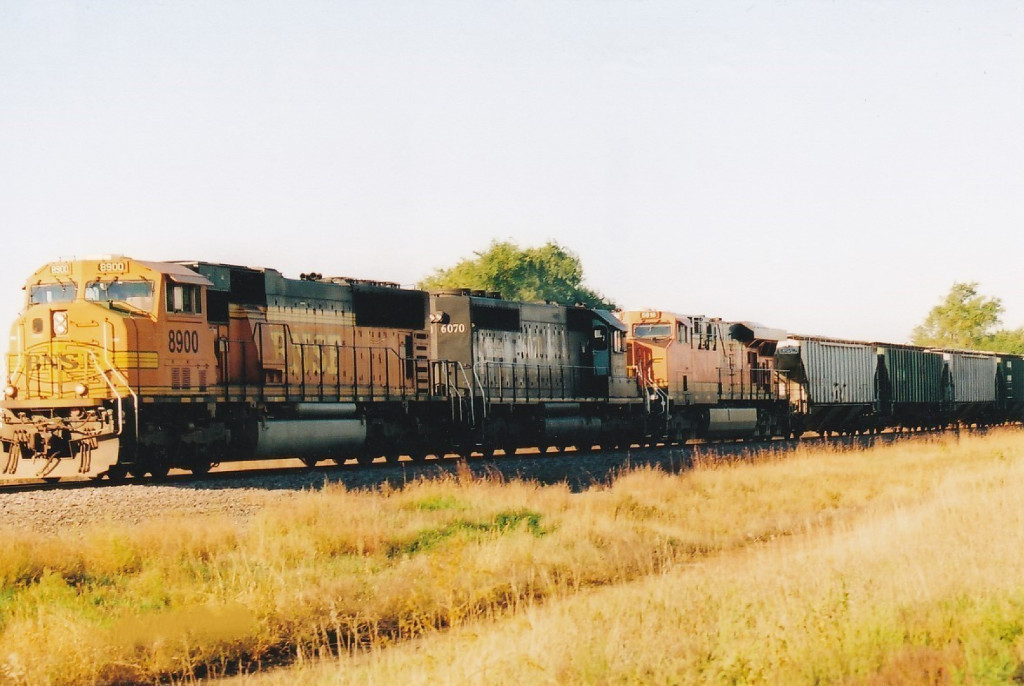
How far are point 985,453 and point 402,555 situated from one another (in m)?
18.2

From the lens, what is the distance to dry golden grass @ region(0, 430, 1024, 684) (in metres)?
7.02

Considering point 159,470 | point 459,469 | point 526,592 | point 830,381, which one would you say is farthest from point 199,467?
point 830,381

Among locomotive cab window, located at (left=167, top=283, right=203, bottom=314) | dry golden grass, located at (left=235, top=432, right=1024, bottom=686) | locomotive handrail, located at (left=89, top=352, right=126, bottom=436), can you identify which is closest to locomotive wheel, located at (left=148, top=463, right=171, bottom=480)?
locomotive handrail, located at (left=89, top=352, right=126, bottom=436)

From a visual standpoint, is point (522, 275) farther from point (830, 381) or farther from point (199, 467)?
point (199, 467)

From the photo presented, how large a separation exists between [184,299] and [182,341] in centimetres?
67

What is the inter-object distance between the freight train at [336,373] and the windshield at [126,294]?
0.08ft

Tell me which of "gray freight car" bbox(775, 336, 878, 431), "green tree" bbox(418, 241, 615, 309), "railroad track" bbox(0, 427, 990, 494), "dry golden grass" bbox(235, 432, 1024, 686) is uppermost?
"green tree" bbox(418, 241, 615, 309)

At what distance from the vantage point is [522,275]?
63.1m

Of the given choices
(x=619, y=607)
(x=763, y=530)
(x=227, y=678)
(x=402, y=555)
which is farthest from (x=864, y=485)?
(x=227, y=678)

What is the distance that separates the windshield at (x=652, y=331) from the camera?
28531 mm

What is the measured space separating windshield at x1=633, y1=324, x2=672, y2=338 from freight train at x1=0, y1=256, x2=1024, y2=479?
0.04 meters

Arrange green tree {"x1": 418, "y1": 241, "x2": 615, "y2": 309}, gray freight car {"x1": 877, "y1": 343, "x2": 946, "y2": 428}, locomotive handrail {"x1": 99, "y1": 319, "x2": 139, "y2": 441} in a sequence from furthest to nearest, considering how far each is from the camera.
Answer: green tree {"x1": 418, "y1": 241, "x2": 615, "y2": 309} → gray freight car {"x1": 877, "y1": 343, "x2": 946, "y2": 428} → locomotive handrail {"x1": 99, "y1": 319, "x2": 139, "y2": 441}

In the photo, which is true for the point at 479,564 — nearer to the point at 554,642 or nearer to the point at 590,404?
the point at 554,642

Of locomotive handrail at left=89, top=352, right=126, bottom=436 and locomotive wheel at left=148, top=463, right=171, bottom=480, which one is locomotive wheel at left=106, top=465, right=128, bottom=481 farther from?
locomotive handrail at left=89, top=352, right=126, bottom=436
